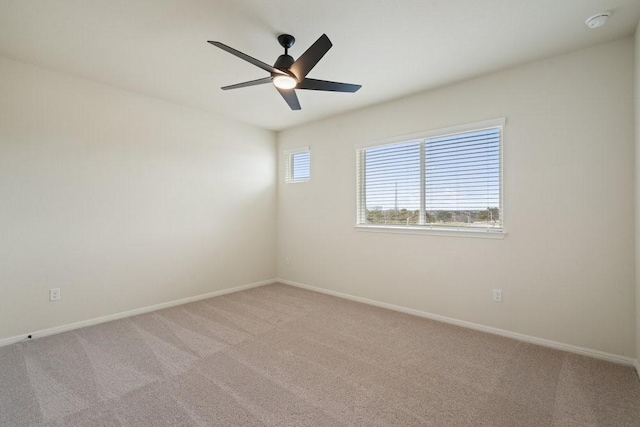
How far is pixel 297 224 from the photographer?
16.1 feet

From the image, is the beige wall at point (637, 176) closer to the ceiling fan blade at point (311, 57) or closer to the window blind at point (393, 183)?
the window blind at point (393, 183)

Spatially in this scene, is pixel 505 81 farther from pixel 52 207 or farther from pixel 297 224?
pixel 52 207

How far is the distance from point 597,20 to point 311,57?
2.10 m

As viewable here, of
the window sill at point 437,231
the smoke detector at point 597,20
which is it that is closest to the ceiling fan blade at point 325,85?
the smoke detector at point 597,20

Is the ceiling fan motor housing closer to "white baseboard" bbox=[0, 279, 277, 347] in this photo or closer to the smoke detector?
the smoke detector

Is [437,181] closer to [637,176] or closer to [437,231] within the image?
[437,231]

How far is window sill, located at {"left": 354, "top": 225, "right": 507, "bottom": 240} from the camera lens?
9.89 ft

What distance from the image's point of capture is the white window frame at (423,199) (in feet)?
9.77

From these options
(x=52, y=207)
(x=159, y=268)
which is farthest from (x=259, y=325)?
(x=52, y=207)

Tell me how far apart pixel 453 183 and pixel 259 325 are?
2.67 m

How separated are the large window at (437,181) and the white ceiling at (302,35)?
667 mm

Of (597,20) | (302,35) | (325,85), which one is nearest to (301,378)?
(325,85)

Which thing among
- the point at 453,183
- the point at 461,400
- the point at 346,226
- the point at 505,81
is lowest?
the point at 461,400

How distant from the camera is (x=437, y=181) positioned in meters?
3.44
